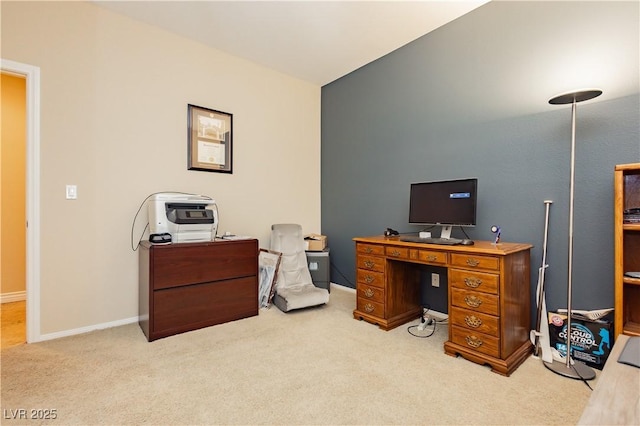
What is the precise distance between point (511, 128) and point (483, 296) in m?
1.42

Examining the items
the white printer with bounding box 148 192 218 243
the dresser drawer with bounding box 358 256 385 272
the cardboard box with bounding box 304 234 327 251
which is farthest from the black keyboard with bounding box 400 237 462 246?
the white printer with bounding box 148 192 218 243

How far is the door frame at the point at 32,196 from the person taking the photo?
2.38m

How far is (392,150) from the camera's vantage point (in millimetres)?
3414

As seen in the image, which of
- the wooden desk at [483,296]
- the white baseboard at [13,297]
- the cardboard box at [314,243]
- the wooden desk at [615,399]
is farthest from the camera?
the cardboard box at [314,243]

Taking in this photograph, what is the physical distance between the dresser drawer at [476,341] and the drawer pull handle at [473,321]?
0.05m

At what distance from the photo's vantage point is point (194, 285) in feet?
8.59

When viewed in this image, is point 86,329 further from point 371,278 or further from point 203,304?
point 371,278

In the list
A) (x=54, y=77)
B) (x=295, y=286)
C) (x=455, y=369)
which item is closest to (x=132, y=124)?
(x=54, y=77)

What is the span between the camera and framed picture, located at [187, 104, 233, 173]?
3.19 m

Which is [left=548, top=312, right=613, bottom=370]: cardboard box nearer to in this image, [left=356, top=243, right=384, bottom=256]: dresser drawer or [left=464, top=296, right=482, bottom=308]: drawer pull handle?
[left=464, top=296, right=482, bottom=308]: drawer pull handle

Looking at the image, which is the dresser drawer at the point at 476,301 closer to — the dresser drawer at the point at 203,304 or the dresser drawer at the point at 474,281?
the dresser drawer at the point at 474,281

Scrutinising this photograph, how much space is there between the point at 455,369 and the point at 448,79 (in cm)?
250

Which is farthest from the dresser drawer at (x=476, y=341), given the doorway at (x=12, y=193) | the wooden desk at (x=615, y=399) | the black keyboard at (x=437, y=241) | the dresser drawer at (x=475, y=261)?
the doorway at (x=12, y=193)

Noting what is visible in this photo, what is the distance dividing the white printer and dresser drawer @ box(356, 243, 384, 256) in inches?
54.8
